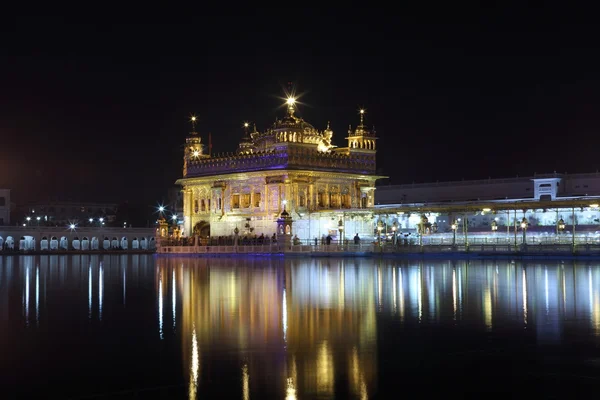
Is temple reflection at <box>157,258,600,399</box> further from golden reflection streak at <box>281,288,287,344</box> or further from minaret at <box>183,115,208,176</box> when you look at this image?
minaret at <box>183,115,208,176</box>

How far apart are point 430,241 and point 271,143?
12.2 meters

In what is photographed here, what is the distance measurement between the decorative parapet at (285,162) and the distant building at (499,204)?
3887mm

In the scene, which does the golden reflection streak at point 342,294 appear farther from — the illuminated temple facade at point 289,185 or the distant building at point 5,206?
the distant building at point 5,206

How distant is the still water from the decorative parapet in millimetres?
36487

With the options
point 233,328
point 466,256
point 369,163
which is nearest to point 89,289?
point 233,328

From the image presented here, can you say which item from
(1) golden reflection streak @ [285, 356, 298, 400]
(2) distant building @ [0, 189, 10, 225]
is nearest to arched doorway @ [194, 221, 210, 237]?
(2) distant building @ [0, 189, 10, 225]

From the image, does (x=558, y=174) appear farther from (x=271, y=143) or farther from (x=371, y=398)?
(x=371, y=398)

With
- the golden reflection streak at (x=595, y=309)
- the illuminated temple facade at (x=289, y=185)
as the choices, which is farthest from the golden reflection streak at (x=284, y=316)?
the illuminated temple facade at (x=289, y=185)

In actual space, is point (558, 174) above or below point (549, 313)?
above

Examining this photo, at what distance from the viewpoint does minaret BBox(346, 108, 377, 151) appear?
63.1 meters

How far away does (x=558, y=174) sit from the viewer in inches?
2958

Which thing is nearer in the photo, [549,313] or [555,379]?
[555,379]

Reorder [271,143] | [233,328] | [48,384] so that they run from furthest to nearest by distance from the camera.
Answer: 1. [271,143]
2. [233,328]
3. [48,384]

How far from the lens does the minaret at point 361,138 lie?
63.1 meters
